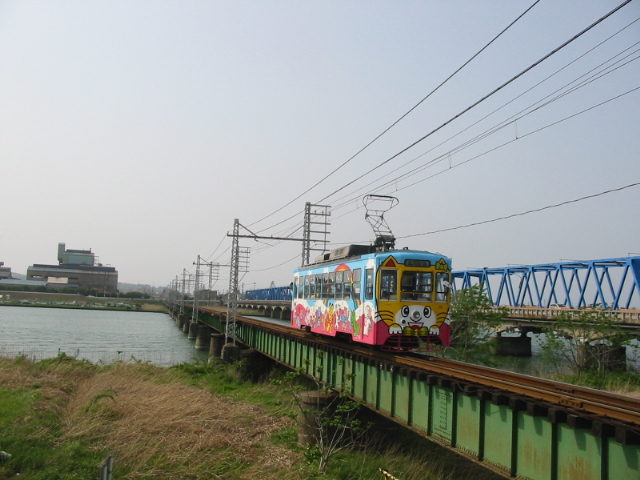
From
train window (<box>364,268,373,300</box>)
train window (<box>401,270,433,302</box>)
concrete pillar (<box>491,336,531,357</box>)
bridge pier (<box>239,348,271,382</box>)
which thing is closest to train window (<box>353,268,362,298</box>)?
train window (<box>364,268,373,300</box>)

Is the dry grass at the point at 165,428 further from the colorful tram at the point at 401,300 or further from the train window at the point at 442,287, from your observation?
the train window at the point at 442,287

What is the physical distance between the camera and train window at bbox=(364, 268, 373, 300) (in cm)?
1746

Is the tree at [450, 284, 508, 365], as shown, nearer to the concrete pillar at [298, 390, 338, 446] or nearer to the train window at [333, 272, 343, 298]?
the train window at [333, 272, 343, 298]

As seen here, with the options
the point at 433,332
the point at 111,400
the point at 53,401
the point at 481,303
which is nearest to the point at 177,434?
the point at 111,400

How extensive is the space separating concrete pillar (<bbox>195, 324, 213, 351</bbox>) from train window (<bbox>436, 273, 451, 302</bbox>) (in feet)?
141

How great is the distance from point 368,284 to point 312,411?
4.07 m

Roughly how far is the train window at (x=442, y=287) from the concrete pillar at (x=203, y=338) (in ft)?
141

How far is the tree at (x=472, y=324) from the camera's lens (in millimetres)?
23844

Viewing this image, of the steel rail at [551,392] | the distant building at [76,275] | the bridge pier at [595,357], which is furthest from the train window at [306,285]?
the distant building at [76,275]

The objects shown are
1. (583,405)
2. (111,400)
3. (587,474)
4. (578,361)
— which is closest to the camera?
(587,474)

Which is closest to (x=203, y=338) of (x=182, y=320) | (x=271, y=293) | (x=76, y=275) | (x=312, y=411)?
(x=182, y=320)

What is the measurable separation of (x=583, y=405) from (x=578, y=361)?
72.9 ft

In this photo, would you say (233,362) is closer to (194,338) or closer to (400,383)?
(400,383)

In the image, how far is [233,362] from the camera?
3356 cm
